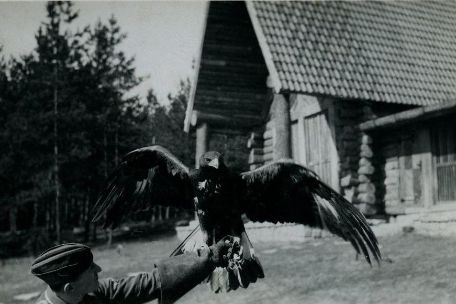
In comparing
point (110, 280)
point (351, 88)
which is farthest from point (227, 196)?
point (351, 88)

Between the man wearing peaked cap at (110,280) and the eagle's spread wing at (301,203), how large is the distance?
142 centimetres

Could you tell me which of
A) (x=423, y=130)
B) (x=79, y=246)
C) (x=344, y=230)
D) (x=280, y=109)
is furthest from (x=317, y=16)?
(x=79, y=246)

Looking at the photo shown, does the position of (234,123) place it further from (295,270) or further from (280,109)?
(295,270)

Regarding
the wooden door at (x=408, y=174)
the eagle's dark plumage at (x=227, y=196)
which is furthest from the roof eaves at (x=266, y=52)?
the eagle's dark plumage at (x=227, y=196)

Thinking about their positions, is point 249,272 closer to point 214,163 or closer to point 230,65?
point 214,163

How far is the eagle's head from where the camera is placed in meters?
3.55

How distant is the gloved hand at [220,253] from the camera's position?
2.20 m

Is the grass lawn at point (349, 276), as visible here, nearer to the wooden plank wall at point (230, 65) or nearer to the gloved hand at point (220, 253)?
the gloved hand at point (220, 253)

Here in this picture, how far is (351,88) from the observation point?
31.2 feet

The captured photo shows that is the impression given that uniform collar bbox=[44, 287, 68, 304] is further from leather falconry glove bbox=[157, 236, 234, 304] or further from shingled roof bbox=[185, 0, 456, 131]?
shingled roof bbox=[185, 0, 456, 131]

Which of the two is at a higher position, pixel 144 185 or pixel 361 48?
pixel 361 48

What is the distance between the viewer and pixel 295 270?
6871 mm

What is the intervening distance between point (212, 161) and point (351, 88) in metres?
6.46

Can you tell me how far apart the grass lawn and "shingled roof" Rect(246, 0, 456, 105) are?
9.24 ft
